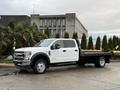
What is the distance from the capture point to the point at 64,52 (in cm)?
1598

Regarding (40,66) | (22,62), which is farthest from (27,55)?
(40,66)

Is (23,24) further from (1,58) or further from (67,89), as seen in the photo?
(67,89)

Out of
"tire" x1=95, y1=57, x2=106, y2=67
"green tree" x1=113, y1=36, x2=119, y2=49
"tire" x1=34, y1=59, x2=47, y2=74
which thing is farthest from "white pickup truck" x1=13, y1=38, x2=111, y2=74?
"green tree" x1=113, y1=36, x2=119, y2=49

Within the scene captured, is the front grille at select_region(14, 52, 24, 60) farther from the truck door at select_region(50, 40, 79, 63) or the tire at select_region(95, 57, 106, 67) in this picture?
the tire at select_region(95, 57, 106, 67)

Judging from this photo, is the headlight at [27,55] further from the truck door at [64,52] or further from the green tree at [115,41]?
the green tree at [115,41]

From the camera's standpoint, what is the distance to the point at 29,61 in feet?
47.3

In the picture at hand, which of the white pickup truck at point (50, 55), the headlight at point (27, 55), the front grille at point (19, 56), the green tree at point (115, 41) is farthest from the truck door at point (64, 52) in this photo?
the green tree at point (115, 41)

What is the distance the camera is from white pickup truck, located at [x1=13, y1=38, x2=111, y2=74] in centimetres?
1456

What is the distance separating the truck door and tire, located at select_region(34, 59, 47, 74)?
2.11 ft

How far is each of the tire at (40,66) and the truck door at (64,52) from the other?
644 millimetres

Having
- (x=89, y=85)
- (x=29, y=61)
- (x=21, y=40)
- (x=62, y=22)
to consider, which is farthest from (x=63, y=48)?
(x=62, y=22)

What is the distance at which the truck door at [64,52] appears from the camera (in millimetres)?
15490

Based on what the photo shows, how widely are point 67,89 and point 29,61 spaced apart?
4.86 meters

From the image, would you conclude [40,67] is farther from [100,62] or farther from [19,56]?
[100,62]
